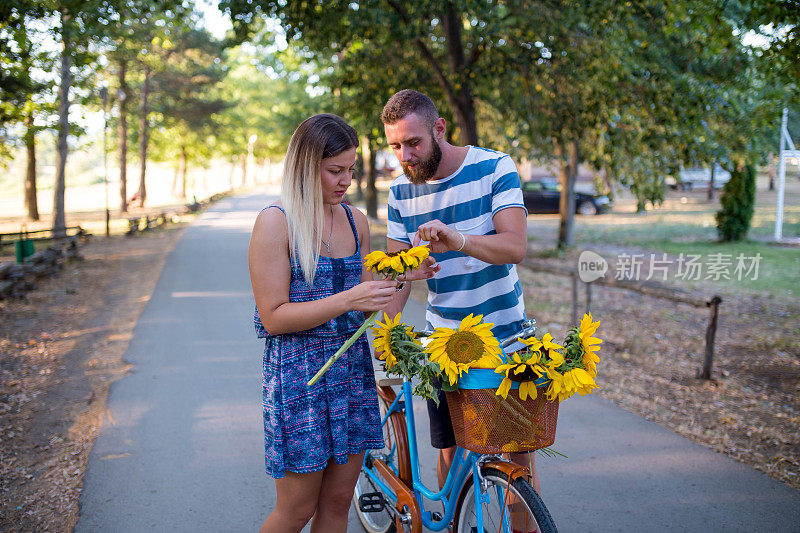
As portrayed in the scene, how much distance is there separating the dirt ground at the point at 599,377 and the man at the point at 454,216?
2.63 metres

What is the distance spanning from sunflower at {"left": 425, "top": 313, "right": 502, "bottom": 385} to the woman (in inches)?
10.1

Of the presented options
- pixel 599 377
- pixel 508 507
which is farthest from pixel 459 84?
pixel 508 507

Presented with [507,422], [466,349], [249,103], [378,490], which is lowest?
[378,490]

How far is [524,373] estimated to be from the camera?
2262mm

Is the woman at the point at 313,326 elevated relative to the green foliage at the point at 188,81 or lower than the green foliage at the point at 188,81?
lower

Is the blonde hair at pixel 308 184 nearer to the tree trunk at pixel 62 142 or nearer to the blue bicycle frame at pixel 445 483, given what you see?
the blue bicycle frame at pixel 445 483

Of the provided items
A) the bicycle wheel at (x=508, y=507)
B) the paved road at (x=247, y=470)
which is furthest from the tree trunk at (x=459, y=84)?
the bicycle wheel at (x=508, y=507)

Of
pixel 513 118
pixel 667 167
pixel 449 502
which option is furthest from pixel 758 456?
pixel 513 118

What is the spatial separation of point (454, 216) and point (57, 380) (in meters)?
5.43

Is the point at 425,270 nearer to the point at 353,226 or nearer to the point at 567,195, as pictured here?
the point at 353,226

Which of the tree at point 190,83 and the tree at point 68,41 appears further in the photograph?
Answer: the tree at point 190,83

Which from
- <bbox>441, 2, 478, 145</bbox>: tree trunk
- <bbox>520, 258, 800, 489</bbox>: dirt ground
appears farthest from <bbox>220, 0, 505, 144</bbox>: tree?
<bbox>520, 258, 800, 489</bbox>: dirt ground

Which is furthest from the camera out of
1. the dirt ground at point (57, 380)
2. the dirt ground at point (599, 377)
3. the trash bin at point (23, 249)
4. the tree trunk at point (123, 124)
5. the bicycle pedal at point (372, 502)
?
the tree trunk at point (123, 124)

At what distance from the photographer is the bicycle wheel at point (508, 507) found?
88.7 inches
